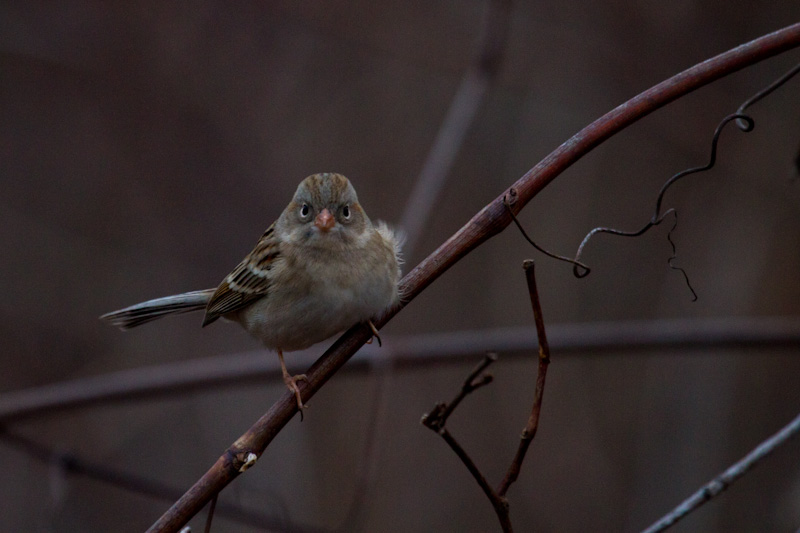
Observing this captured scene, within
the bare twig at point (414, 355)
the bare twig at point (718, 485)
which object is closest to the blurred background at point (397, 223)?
the bare twig at point (414, 355)

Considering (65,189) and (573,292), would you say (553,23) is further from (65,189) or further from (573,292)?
(65,189)

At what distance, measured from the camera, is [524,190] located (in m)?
1.66

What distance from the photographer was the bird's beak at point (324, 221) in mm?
2768

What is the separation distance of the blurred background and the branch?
9.46ft

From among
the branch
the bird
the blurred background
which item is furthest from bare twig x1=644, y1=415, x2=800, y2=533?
the blurred background

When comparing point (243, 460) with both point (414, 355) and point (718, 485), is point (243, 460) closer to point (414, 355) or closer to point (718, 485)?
point (718, 485)

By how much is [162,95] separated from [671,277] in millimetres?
4263

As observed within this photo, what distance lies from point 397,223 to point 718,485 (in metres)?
4.26

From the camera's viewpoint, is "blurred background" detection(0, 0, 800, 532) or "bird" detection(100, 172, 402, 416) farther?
"blurred background" detection(0, 0, 800, 532)

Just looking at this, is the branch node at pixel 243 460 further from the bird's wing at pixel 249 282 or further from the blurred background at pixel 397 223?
the blurred background at pixel 397 223

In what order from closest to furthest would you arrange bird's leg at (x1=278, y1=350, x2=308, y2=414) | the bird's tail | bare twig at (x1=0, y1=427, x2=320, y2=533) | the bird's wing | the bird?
bird's leg at (x1=278, y1=350, x2=308, y2=414) → bare twig at (x1=0, y1=427, x2=320, y2=533) → the bird → the bird's wing → the bird's tail

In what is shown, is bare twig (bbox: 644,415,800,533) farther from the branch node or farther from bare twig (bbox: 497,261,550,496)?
the branch node

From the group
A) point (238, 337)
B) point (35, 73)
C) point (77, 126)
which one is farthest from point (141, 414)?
point (35, 73)

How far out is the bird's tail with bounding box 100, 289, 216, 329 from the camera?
3107mm
